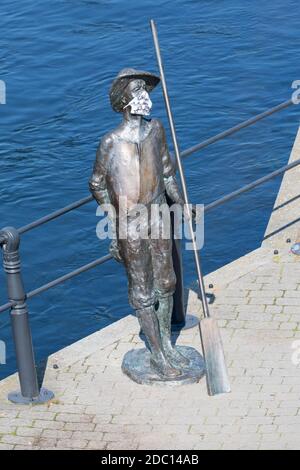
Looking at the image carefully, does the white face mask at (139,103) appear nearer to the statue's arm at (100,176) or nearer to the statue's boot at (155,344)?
the statue's arm at (100,176)

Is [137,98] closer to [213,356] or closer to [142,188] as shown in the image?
[142,188]

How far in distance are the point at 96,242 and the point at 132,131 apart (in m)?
7.62

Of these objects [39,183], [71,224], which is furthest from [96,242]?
[39,183]

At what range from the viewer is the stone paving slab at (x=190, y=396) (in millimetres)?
10391

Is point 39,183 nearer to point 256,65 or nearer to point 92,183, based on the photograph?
point 256,65

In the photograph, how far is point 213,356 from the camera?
10766mm

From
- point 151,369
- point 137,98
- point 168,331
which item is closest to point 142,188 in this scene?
point 137,98

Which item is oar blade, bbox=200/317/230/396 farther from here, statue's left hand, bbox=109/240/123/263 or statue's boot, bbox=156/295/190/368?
statue's left hand, bbox=109/240/123/263

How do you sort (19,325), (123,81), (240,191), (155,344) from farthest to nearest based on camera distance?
(240,191)
(155,344)
(19,325)
(123,81)

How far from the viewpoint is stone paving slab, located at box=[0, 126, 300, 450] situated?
34.1ft

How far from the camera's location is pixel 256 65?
2353cm

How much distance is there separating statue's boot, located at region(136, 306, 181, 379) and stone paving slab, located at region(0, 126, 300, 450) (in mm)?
150

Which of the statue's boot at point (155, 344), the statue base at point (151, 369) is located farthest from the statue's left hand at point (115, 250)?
the statue base at point (151, 369)

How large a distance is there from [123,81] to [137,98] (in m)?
0.17
